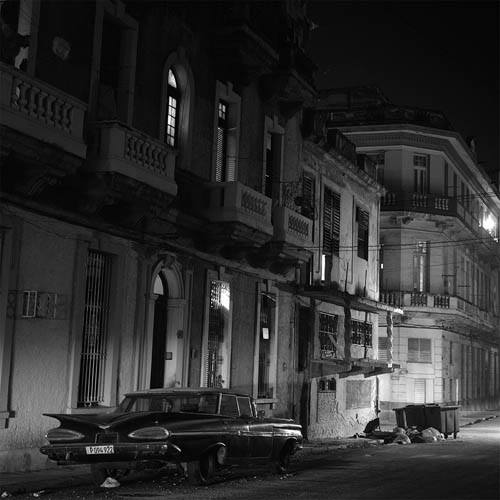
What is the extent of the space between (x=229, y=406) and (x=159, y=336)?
4890mm

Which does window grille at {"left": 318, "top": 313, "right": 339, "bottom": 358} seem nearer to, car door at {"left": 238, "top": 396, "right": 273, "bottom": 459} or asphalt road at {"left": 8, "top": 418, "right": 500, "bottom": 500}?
asphalt road at {"left": 8, "top": 418, "right": 500, "bottom": 500}

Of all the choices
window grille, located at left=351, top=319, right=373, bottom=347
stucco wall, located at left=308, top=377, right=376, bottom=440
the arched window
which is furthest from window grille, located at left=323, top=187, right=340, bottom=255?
the arched window

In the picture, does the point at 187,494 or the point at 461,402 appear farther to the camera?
the point at 461,402

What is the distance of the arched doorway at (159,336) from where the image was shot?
17750mm

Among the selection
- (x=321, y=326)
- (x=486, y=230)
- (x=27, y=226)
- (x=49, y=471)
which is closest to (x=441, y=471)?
(x=49, y=471)

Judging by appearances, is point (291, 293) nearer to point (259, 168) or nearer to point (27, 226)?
point (259, 168)

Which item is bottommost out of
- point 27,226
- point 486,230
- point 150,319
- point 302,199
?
point 150,319

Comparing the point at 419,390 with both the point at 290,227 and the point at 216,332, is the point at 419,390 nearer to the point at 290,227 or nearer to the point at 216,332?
the point at 290,227

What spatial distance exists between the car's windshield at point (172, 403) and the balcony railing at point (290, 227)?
345 inches

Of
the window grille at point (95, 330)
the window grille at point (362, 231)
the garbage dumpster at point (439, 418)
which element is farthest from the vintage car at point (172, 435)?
the window grille at point (362, 231)

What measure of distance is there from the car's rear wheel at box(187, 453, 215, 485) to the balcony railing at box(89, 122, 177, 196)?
523 cm

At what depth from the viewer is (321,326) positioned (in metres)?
26.2

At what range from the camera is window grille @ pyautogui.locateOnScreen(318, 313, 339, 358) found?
26.2m

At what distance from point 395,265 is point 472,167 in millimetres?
8921
